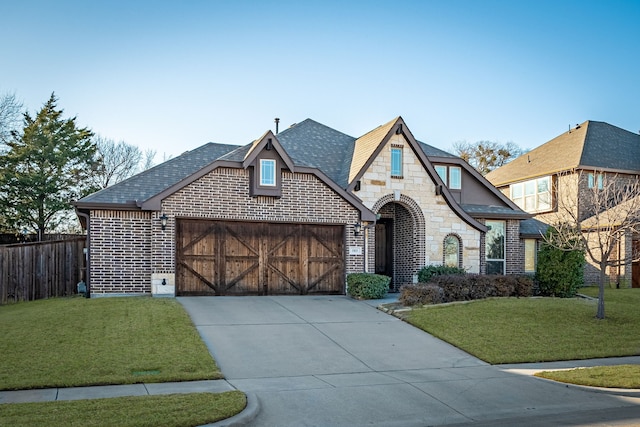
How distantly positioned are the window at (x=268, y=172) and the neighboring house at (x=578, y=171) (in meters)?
14.7

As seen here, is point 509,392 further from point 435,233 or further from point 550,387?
point 435,233

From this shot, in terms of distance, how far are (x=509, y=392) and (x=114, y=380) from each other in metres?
6.23

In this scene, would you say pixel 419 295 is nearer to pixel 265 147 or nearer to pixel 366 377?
pixel 265 147

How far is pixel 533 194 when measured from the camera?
3180cm

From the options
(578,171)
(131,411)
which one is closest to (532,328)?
(131,411)

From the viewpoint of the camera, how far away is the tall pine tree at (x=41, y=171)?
30312 millimetres

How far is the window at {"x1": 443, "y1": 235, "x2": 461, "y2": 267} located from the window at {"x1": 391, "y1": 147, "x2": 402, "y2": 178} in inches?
119

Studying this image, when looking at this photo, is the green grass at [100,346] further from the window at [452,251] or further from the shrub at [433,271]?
the window at [452,251]

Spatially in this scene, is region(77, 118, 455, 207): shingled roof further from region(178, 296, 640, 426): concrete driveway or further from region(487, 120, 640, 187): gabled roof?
region(487, 120, 640, 187): gabled roof

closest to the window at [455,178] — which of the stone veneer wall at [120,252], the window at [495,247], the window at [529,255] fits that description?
the window at [495,247]

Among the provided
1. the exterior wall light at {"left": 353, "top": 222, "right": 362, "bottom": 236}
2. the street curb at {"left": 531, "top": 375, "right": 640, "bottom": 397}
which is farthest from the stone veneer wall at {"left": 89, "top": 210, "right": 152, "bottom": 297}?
the street curb at {"left": 531, "top": 375, "right": 640, "bottom": 397}

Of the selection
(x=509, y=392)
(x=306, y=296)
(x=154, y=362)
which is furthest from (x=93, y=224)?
(x=509, y=392)

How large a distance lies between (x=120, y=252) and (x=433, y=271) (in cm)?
1039

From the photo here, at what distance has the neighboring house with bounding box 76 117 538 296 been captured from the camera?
1767 centimetres
